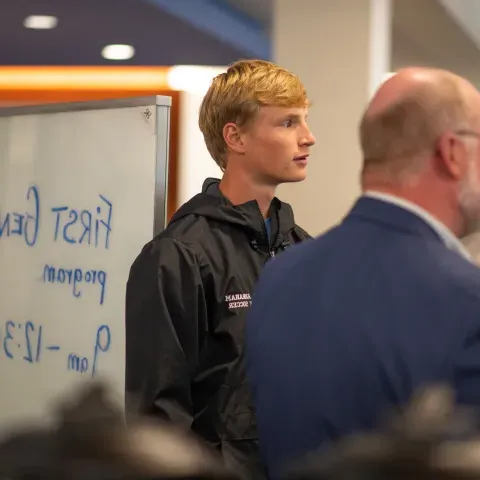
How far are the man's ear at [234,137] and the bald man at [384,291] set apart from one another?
0.75m

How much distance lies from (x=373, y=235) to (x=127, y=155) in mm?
1461

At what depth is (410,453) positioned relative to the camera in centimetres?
26

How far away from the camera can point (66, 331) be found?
2451 mm

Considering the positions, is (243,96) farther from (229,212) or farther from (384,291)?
(384,291)

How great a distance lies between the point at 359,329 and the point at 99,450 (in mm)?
689

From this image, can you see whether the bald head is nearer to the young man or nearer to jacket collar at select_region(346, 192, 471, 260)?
jacket collar at select_region(346, 192, 471, 260)

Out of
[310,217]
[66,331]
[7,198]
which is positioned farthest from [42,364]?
[310,217]

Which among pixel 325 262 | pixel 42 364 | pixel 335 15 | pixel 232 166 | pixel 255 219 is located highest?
pixel 335 15

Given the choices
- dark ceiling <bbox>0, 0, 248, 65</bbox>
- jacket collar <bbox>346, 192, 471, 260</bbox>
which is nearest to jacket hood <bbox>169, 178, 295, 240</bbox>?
jacket collar <bbox>346, 192, 471, 260</bbox>

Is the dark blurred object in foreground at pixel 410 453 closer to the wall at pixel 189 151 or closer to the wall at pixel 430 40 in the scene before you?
the wall at pixel 189 151

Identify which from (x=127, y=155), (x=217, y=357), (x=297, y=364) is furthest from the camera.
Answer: (x=127, y=155)

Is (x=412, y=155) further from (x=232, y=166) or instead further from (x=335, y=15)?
(x=335, y=15)

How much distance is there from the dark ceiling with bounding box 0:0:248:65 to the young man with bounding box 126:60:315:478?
3.27m

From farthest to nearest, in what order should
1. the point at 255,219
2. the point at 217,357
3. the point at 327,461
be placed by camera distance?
the point at 255,219
the point at 217,357
the point at 327,461
